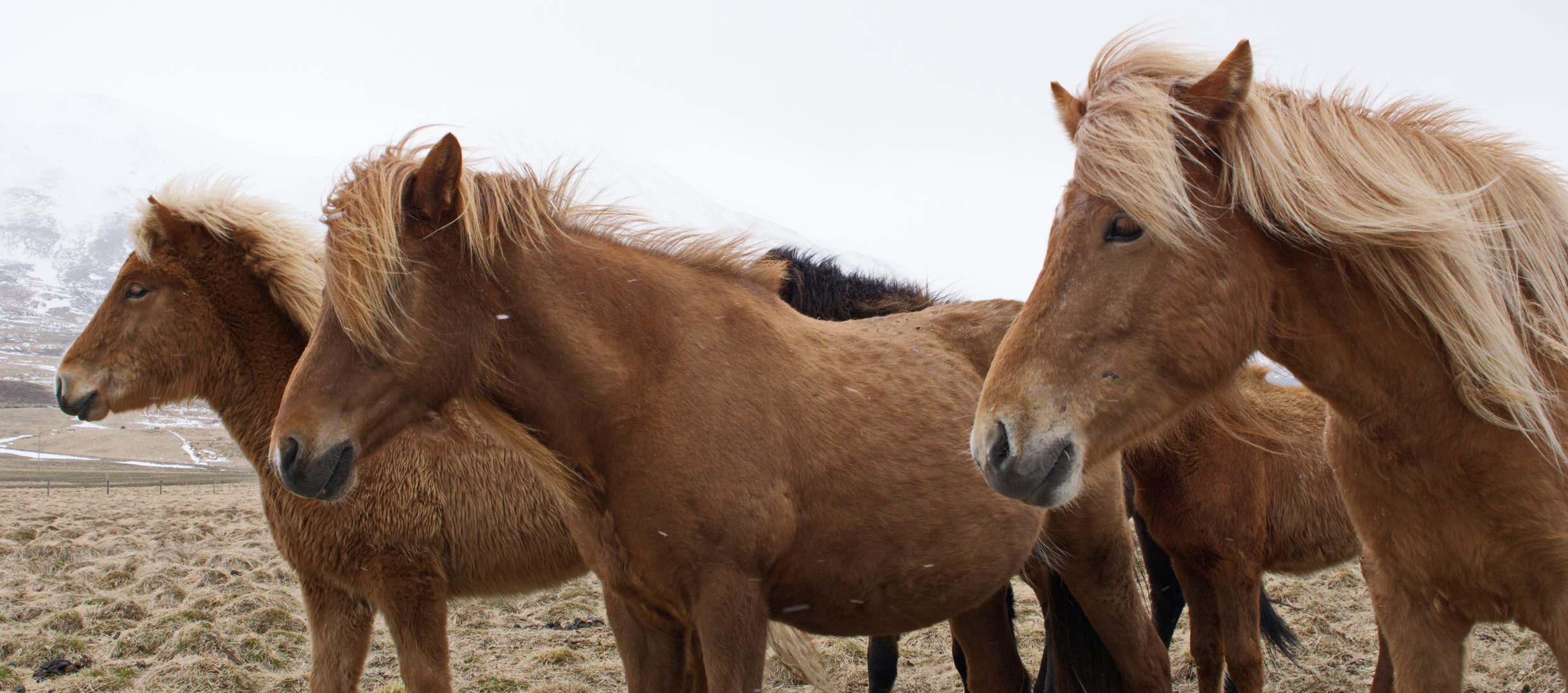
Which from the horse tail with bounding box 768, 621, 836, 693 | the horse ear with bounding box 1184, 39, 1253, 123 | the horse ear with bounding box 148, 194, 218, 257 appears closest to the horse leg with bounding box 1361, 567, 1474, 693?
the horse ear with bounding box 1184, 39, 1253, 123

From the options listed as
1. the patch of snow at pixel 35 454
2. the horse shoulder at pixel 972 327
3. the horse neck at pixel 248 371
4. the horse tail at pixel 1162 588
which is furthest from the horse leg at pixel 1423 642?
the patch of snow at pixel 35 454

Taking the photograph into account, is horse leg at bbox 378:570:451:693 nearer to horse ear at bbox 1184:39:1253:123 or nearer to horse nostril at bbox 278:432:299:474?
horse nostril at bbox 278:432:299:474

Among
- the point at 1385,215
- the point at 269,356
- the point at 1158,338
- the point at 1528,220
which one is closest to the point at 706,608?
the point at 1158,338

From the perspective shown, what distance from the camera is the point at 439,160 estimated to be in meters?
2.36

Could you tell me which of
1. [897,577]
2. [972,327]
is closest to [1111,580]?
[972,327]

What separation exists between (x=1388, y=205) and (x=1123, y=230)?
525mm

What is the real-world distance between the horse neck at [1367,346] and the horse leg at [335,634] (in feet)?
12.7

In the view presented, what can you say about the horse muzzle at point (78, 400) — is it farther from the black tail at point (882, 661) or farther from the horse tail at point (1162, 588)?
the horse tail at point (1162, 588)

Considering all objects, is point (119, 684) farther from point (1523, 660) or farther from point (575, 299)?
point (1523, 660)

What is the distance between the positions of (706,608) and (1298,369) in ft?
5.20

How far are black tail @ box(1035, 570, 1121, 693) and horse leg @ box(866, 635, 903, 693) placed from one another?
3.17 feet

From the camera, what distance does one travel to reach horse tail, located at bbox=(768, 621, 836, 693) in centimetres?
470

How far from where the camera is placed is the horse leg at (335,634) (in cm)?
387

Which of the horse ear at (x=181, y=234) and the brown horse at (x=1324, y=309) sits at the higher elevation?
the brown horse at (x=1324, y=309)
